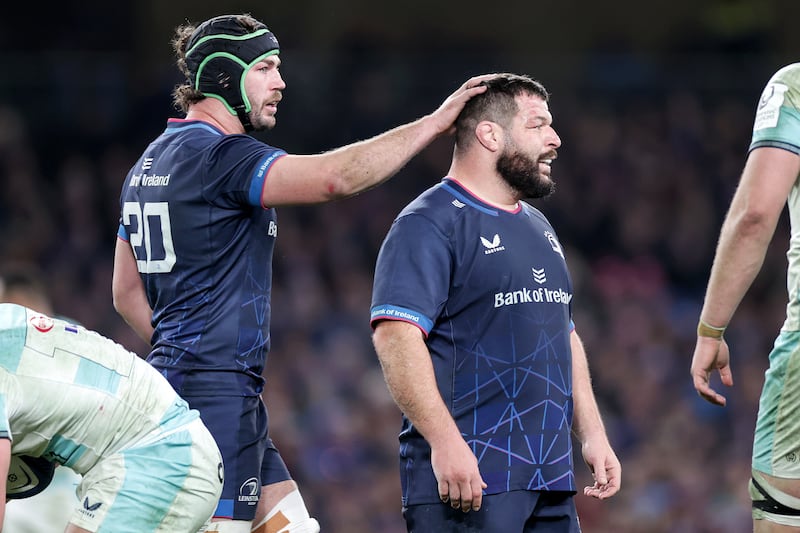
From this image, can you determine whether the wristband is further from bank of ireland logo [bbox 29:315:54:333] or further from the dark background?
the dark background

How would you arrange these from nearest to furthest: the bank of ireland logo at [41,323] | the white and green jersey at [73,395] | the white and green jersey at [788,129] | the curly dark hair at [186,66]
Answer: the white and green jersey at [73,395] → the bank of ireland logo at [41,323] → the white and green jersey at [788,129] → the curly dark hair at [186,66]

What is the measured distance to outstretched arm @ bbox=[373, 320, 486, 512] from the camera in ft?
14.7

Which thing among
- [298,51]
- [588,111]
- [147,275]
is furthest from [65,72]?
[147,275]

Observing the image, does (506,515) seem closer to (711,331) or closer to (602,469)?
(602,469)

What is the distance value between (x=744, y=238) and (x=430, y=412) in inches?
50.7

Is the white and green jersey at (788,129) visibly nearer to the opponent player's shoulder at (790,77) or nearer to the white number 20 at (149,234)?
the opponent player's shoulder at (790,77)

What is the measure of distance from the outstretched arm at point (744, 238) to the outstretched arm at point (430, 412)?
0.98m

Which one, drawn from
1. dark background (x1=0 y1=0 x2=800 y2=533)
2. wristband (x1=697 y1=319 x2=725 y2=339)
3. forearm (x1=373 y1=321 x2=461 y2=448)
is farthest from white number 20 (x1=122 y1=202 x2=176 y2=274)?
dark background (x1=0 y1=0 x2=800 y2=533)

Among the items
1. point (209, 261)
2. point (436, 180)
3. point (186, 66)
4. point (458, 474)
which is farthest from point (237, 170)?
point (436, 180)

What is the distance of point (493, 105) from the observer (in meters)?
5.00

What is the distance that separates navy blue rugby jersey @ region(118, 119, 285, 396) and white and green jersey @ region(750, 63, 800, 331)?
1.76 metres

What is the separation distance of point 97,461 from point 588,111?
37.1ft

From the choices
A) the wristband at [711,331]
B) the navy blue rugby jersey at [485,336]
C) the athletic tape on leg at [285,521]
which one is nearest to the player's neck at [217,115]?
the navy blue rugby jersey at [485,336]

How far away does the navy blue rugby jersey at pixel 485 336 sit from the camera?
15.4 ft
